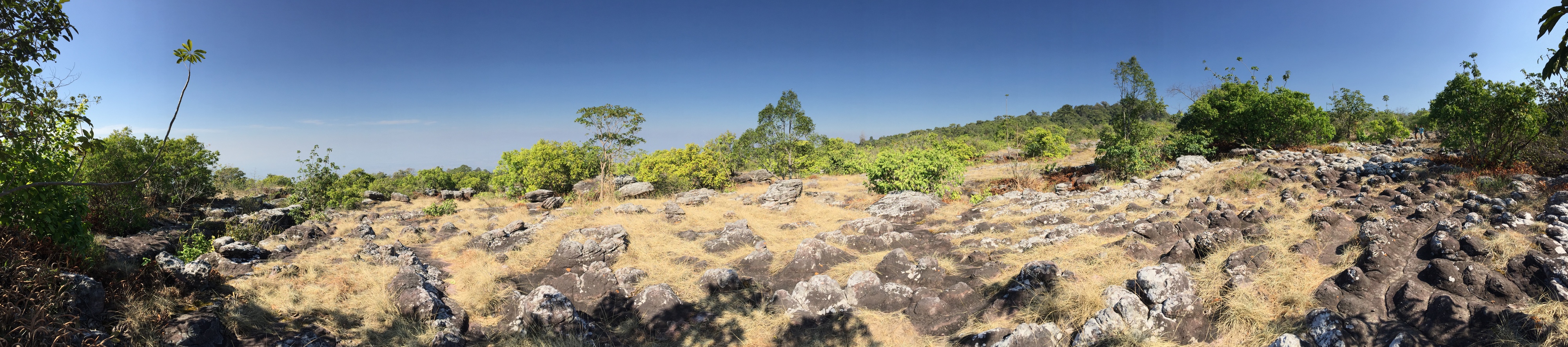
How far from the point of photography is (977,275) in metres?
7.41

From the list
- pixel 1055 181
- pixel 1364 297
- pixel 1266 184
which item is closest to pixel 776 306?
pixel 1364 297

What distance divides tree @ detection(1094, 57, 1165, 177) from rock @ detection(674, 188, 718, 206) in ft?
48.0

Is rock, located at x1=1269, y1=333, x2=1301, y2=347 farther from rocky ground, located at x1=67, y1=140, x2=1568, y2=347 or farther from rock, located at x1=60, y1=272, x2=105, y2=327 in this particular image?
rock, located at x1=60, y1=272, x2=105, y2=327

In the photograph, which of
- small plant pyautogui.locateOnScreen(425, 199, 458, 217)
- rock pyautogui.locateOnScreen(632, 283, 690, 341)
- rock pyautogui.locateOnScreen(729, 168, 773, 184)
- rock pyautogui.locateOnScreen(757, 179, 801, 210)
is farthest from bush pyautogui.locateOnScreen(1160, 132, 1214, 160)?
small plant pyautogui.locateOnScreen(425, 199, 458, 217)

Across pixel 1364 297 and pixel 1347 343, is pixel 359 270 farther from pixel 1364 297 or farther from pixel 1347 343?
pixel 1364 297

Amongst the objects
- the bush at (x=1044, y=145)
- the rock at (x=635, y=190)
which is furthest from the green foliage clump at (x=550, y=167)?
the bush at (x=1044, y=145)

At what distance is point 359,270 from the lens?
8.40 metres

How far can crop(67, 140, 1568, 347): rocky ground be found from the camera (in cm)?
470

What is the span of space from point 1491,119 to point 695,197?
20.3 metres

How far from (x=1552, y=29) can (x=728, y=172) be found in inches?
978

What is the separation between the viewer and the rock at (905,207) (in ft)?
43.0

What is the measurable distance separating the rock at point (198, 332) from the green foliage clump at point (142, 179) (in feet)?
19.5

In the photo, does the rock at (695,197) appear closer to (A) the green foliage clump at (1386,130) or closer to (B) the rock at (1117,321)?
(B) the rock at (1117,321)

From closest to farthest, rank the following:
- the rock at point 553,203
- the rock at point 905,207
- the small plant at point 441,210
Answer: the rock at point 905,207 → the small plant at point 441,210 → the rock at point 553,203
